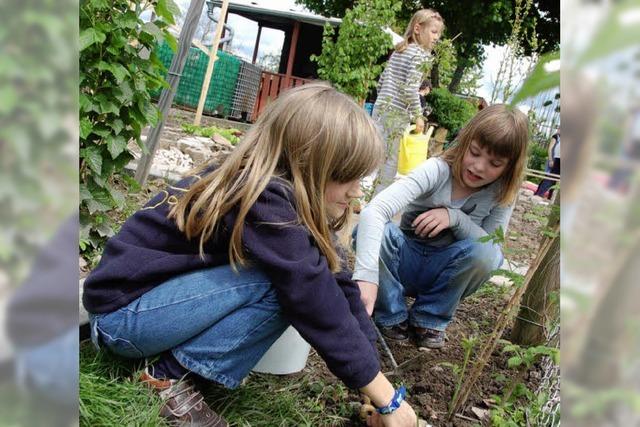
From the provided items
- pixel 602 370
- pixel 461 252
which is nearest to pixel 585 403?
pixel 602 370

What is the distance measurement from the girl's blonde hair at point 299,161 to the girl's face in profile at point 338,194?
1.0 inches

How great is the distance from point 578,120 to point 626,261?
1.9 inches

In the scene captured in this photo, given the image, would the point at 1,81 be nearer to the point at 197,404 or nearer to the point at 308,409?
the point at 197,404

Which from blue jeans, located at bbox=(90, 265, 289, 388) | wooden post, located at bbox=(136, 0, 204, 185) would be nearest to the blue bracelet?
blue jeans, located at bbox=(90, 265, 289, 388)

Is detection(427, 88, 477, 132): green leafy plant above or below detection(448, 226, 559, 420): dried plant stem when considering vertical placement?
above

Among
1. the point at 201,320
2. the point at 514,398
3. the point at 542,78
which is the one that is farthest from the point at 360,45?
the point at 542,78

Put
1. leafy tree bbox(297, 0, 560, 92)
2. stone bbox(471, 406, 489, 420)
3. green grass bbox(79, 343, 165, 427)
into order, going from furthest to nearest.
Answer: leafy tree bbox(297, 0, 560, 92) → stone bbox(471, 406, 489, 420) → green grass bbox(79, 343, 165, 427)

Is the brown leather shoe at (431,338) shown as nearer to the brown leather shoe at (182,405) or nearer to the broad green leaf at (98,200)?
the brown leather shoe at (182,405)

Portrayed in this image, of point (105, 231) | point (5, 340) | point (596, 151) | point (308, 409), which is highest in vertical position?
point (596, 151)

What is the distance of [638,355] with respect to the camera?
183 mm

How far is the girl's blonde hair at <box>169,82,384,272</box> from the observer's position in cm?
145

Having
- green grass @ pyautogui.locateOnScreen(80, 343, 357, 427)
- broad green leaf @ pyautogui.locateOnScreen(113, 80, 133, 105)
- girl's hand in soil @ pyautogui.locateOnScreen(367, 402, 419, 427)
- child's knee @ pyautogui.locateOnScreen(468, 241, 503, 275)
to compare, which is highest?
broad green leaf @ pyautogui.locateOnScreen(113, 80, 133, 105)

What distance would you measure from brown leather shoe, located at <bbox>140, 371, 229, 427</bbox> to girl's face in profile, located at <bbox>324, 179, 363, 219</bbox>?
612mm

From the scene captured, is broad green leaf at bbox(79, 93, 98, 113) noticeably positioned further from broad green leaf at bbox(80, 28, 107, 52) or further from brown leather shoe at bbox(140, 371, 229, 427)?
brown leather shoe at bbox(140, 371, 229, 427)
